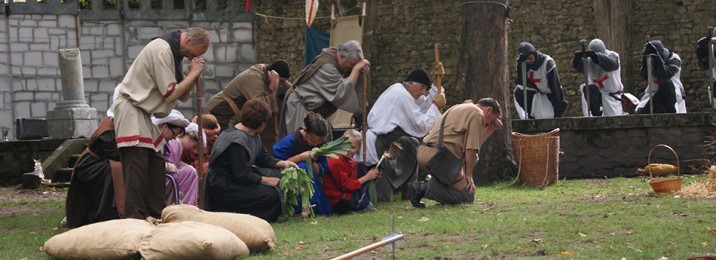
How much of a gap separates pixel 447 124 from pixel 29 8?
41.6 ft

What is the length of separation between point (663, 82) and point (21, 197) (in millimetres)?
9077

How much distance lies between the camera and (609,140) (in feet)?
55.6

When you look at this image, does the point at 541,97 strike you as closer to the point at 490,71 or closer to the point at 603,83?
the point at 603,83

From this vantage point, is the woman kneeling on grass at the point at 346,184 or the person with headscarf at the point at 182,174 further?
the woman kneeling on grass at the point at 346,184

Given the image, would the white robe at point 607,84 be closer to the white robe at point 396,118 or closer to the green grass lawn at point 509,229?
the white robe at point 396,118

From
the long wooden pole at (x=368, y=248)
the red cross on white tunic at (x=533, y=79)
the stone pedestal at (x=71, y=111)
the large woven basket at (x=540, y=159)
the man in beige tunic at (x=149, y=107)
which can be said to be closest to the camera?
the long wooden pole at (x=368, y=248)

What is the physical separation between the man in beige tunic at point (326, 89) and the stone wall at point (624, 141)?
4093 millimetres

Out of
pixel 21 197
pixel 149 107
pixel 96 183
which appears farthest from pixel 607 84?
pixel 149 107

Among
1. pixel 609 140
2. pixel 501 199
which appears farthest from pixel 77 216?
pixel 609 140

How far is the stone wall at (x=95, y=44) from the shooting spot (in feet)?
77.4

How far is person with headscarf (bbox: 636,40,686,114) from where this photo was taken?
1972 cm

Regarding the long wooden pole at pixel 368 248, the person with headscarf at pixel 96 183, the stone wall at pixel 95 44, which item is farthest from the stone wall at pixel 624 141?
the stone wall at pixel 95 44

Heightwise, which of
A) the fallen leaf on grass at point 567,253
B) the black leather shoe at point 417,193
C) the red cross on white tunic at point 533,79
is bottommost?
the black leather shoe at point 417,193

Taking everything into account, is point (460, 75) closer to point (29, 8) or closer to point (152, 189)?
point (152, 189)
